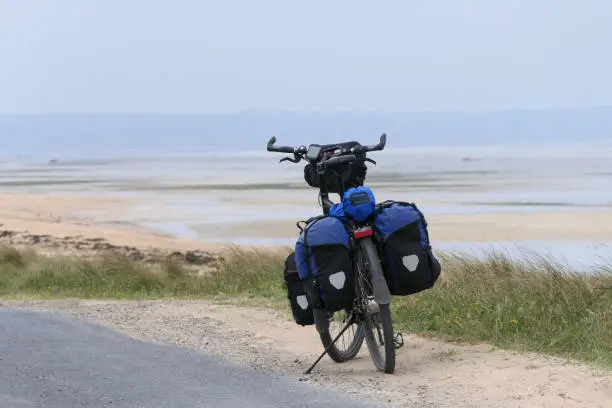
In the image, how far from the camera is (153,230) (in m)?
31.4

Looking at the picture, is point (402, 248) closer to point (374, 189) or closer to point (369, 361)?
point (369, 361)

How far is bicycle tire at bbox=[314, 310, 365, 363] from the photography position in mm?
8438

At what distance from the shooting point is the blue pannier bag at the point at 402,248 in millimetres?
7855

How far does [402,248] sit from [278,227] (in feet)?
75.2

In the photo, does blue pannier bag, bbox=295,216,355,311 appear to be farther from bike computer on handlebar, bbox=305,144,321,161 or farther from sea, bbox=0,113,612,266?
sea, bbox=0,113,612,266

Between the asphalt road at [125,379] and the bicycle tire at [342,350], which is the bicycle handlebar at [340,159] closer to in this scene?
the bicycle tire at [342,350]

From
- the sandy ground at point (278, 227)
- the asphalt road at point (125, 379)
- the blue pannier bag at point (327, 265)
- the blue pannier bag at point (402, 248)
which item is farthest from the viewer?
the sandy ground at point (278, 227)

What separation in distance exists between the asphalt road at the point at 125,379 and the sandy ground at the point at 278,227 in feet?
53.1

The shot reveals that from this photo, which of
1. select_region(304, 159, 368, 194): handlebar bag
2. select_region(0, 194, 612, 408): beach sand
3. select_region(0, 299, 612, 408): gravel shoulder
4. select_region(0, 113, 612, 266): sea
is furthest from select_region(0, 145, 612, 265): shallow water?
select_region(304, 159, 368, 194): handlebar bag

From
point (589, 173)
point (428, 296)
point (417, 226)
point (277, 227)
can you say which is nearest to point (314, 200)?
point (277, 227)

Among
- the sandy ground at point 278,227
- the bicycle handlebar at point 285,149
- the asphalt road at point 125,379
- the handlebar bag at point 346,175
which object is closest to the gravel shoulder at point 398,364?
the asphalt road at point 125,379

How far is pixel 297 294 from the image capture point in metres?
8.49

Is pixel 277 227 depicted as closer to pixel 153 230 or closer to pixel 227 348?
pixel 153 230

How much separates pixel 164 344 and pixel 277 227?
21145 mm
